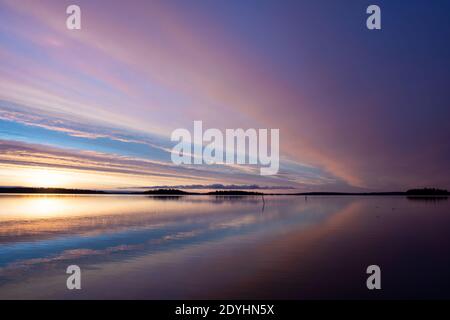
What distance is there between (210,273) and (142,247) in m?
10.1

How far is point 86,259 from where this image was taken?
2425 centimetres

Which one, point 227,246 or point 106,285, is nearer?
point 106,285

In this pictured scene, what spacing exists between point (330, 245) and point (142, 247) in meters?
16.4
